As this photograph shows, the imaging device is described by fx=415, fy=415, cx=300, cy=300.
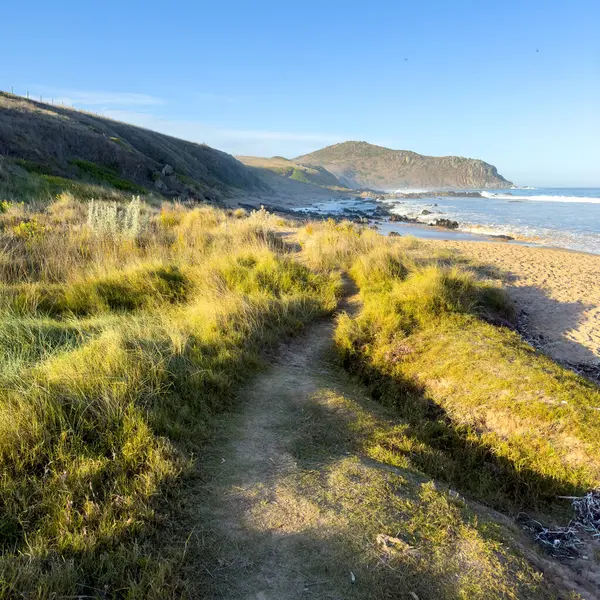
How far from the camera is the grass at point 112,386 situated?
2229 mm

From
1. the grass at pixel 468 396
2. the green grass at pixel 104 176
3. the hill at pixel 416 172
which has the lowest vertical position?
the grass at pixel 468 396

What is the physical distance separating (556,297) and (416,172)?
Result: 557 ft

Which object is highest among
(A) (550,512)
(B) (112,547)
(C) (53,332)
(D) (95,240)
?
(D) (95,240)

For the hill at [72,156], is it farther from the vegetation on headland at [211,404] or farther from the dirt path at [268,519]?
the dirt path at [268,519]

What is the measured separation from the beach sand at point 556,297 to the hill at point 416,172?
140 m

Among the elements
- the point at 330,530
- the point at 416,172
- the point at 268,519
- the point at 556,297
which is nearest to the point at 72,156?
the point at 556,297

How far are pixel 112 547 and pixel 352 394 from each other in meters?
3.10

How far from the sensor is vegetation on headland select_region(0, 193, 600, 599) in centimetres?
240

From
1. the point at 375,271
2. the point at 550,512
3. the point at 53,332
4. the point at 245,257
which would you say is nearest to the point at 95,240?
the point at 245,257

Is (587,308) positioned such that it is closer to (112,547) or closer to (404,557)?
(404,557)

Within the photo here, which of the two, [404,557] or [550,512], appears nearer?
[404,557]

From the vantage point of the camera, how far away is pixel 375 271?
27.6 ft

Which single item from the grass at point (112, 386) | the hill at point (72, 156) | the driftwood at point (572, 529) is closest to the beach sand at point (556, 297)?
the driftwood at point (572, 529)

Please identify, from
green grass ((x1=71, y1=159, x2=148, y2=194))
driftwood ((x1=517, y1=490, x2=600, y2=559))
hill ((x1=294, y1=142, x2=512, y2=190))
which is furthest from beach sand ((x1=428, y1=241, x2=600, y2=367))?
hill ((x1=294, y1=142, x2=512, y2=190))
